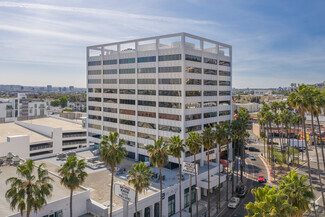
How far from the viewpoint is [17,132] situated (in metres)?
88.9

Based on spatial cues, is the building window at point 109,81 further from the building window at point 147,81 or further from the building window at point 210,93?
Result: the building window at point 210,93

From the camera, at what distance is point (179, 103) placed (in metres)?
59.1

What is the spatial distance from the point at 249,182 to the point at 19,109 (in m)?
130

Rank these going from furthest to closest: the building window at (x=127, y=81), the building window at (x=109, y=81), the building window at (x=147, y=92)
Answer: the building window at (x=109, y=81) < the building window at (x=127, y=81) < the building window at (x=147, y=92)

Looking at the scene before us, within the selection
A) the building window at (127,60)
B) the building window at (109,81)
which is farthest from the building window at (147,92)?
the building window at (109,81)

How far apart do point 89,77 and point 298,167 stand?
79.0 metres

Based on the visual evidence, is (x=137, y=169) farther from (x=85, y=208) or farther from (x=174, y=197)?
(x=174, y=197)

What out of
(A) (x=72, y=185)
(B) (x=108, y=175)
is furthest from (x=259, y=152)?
(A) (x=72, y=185)

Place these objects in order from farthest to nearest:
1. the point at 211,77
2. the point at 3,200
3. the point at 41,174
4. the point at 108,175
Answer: the point at 211,77
the point at 108,175
the point at 3,200
the point at 41,174

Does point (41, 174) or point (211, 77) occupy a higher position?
point (211, 77)

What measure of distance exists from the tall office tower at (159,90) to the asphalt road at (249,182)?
1371cm

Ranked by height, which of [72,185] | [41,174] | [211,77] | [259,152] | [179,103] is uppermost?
[211,77]

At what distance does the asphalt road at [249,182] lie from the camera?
162 feet

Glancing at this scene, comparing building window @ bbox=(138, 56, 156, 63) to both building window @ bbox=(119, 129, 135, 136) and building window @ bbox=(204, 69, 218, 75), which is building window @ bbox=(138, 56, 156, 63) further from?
building window @ bbox=(119, 129, 135, 136)
